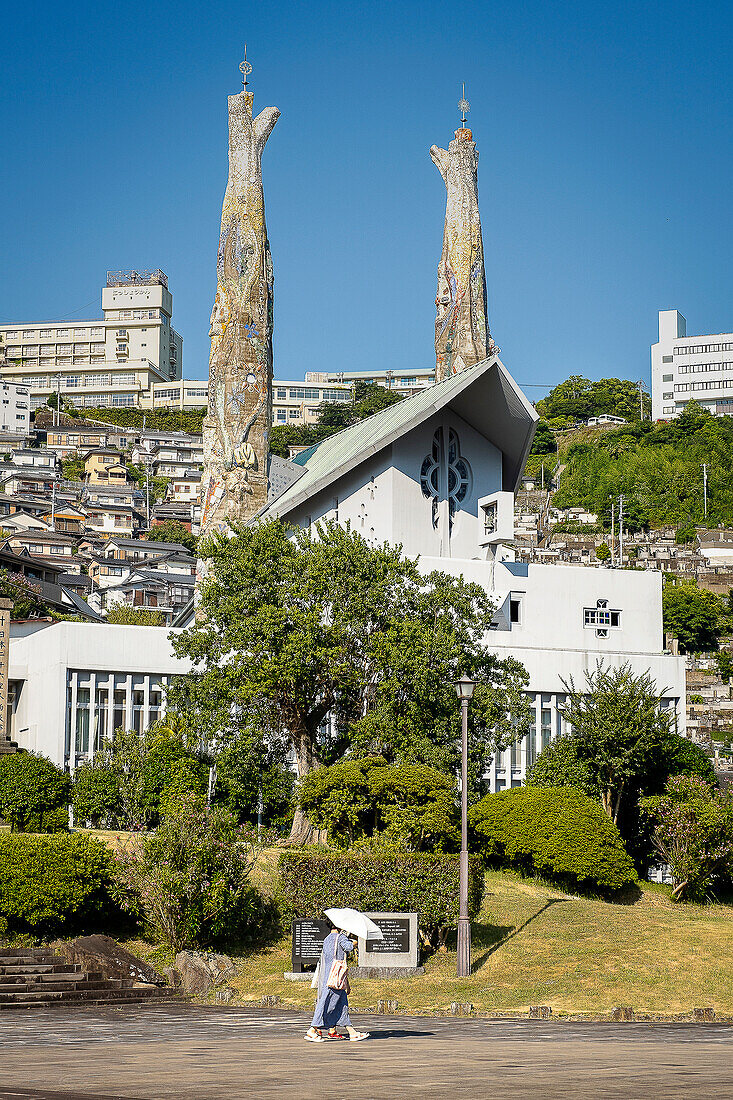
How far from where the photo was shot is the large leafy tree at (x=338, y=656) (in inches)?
1086

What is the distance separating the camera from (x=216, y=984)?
21.1m

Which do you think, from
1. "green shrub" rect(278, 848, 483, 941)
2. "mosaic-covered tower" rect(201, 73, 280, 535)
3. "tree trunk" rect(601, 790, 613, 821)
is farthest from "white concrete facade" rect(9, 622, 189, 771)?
"green shrub" rect(278, 848, 483, 941)

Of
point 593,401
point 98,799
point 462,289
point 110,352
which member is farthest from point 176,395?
point 98,799

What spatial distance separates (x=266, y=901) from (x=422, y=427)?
19025 mm

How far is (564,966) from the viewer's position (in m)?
21.4

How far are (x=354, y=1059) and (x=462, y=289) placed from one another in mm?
44468

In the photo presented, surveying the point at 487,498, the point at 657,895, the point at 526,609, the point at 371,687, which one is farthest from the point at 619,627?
the point at 371,687

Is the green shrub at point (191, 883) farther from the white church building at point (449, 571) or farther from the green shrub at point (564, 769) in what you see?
the white church building at point (449, 571)

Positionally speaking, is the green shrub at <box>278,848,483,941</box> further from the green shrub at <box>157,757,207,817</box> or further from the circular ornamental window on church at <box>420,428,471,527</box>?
the circular ornamental window on church at <box>420,428,471,527</box>

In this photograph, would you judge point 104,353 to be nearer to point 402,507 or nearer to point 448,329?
point 448,329

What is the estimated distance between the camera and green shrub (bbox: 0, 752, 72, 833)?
2822cm

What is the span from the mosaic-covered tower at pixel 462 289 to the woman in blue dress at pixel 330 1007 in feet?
133

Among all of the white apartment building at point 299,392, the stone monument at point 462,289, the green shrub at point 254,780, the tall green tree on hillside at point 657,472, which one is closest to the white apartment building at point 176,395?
the white apartment building at point 299,392

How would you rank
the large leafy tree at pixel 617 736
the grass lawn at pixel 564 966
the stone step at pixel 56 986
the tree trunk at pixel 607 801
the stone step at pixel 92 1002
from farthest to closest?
the tree trunk at pixel 607 801 → the large leafy tree at pixel 617 736 → the stone step at pixel 56 986 → the grass lawn at pixel 564 966 → the stone step at pixel 92 1002
